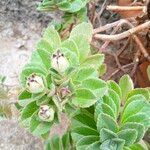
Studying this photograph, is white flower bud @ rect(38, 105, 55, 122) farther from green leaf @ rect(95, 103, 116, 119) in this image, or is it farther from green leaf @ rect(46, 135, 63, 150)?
green leaf @ rect(46, 135, 63, 150)

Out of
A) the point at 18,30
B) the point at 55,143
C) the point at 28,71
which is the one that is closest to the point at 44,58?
the point at 28,71

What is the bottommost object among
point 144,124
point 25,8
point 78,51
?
point 144,124

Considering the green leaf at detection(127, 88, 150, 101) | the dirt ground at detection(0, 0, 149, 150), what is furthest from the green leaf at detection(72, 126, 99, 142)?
the dirt ground at detection(0, 0, 149, 150)

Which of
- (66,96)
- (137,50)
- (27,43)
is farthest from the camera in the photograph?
(27,43)

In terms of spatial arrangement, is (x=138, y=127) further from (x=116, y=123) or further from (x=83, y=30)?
(x=83, y=30)

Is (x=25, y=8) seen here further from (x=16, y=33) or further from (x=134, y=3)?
(x=134, y=3)

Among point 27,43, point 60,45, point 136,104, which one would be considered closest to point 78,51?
point 60,45

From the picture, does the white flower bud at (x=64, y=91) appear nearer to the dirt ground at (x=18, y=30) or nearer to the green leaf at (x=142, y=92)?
the green leaf at (x=142, y=92)
